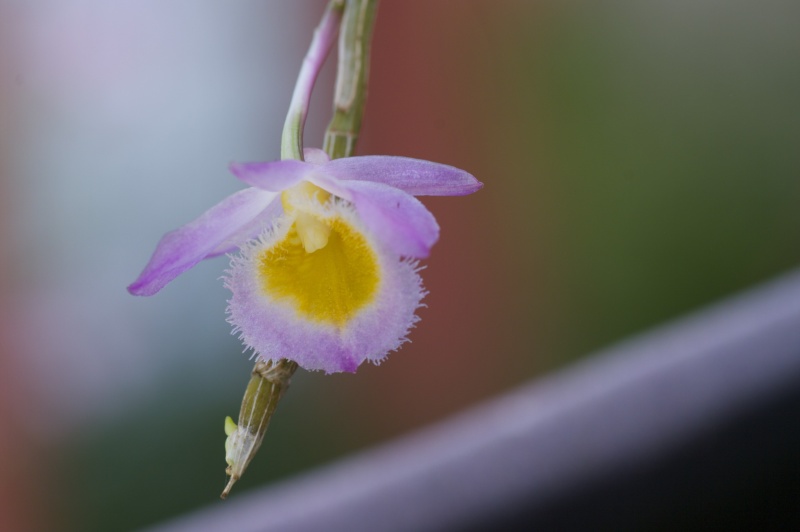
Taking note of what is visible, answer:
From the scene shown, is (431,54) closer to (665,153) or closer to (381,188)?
(665,153)

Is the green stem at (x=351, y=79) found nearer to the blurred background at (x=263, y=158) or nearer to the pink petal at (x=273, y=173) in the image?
the pink petal at (x=273, y=173)

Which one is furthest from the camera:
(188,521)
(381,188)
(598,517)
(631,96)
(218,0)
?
(631,96)

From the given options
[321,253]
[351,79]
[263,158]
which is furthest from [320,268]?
[263,158]

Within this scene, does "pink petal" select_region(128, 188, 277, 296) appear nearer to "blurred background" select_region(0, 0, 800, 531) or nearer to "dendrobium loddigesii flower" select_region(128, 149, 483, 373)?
"dendrobium loddigesii flower" select_region(128, 149, 483, 373)

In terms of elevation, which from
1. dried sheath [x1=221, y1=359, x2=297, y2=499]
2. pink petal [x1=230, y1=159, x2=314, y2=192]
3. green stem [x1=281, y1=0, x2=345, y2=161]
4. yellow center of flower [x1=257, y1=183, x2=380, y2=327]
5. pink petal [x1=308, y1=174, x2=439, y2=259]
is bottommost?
dried sheath [x1=221, y1=359, x2=297, y2=499]

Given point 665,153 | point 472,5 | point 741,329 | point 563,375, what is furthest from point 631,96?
point 741,329

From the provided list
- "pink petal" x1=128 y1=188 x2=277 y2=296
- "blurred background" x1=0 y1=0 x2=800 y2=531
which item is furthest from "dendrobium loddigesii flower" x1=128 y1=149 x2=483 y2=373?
"blurred background" x1=0 y1=0 x2=800 y2=531
